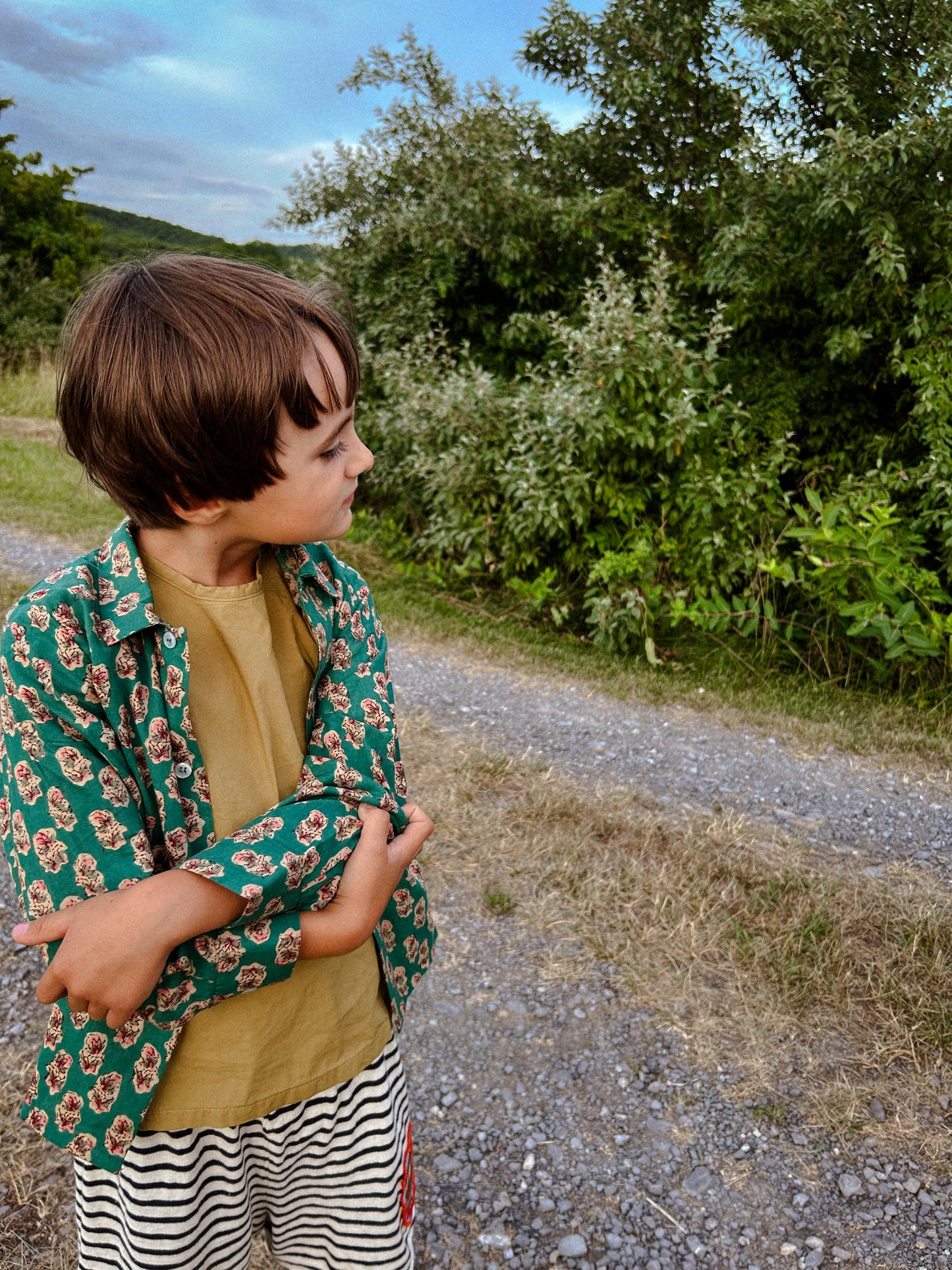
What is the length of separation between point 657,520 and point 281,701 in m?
4.38

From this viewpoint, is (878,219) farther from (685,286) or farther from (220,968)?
(220,968)

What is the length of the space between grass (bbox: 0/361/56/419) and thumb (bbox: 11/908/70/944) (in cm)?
1192

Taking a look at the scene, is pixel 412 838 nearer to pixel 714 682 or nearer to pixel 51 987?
pixel 51 987

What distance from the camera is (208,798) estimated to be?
1070 mm

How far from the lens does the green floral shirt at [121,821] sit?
3.15ft

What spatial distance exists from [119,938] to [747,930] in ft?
7.39

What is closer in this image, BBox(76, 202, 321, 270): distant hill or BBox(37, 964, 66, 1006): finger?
BBox(37, 964, 66, 1006): finger

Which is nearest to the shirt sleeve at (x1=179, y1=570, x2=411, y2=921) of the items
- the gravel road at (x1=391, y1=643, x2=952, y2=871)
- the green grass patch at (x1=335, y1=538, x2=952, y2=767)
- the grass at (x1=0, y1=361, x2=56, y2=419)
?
the gravel road at (x1=391, y1=643, x2=952, y2=871)

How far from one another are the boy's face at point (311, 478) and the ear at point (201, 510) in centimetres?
1

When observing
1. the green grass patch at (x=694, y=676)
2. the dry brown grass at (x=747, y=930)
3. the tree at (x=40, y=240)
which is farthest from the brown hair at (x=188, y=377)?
the tree at (x=40, y=240)

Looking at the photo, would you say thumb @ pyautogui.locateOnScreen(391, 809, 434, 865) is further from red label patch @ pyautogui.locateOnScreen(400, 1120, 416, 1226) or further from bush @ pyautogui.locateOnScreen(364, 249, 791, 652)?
bush @ pyautogui.locateOnScreen(364, 249, 791, 652)

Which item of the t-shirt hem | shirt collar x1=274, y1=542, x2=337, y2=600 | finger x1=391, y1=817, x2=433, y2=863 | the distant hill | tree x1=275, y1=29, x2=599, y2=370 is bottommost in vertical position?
the t-shirt hem

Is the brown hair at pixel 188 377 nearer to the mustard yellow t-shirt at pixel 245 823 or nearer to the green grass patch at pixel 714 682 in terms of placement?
the mustard yellow t-shirt at pixel 245 823

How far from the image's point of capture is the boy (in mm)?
962
